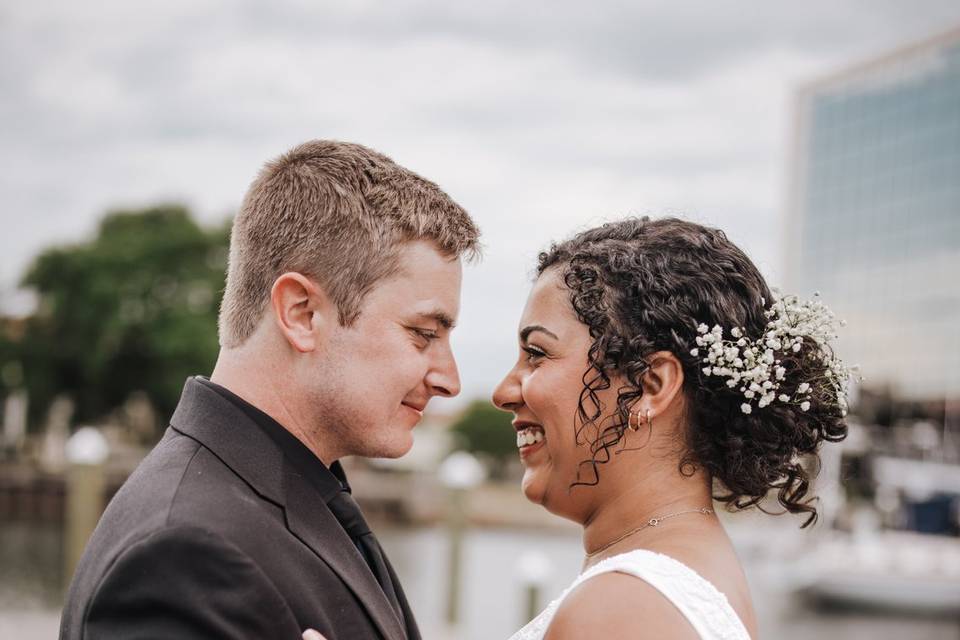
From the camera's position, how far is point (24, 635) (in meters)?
9.55

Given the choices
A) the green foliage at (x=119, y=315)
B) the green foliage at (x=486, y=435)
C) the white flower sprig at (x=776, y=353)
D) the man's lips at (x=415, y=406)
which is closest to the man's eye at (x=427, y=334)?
the man's lips at (x=415, y=406)

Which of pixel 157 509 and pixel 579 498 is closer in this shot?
pixel 157 509

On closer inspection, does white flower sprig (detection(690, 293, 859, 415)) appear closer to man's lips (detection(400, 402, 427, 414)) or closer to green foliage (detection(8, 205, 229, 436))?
man's lips (detection(400, 402, 427, 414))

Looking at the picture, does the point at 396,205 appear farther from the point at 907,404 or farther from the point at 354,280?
the point at 907,404

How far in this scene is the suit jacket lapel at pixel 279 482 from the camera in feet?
6.23

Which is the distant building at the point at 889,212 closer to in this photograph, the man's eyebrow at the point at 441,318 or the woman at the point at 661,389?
the woman at the point at 661,389

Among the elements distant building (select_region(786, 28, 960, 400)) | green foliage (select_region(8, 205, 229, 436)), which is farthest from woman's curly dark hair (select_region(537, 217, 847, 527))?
distant building (select_region(786, 28, 960, 400))

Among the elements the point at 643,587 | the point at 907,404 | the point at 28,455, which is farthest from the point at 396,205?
the point at 907,404

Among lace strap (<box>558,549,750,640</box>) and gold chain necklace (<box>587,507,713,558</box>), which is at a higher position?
gold chain necklace (<box>587,507,713,558</box>)

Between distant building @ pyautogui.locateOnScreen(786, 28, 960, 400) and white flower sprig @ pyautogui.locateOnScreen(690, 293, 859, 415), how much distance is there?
6471 centimetres

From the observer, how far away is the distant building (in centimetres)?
6275

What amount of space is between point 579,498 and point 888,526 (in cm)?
3202

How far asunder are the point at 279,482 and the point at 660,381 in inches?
34.0

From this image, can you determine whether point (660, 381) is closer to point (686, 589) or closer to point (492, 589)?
point (686, 589)
